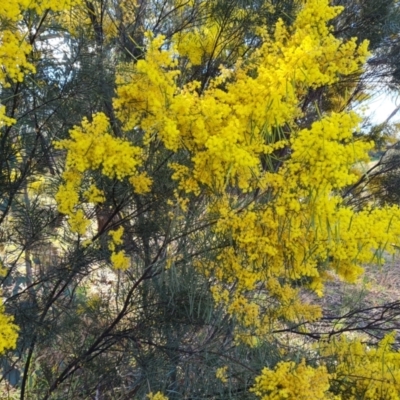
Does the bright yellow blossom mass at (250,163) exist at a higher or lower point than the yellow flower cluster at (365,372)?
higher

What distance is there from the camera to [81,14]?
6.55 ft

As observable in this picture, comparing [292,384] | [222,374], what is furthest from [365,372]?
[222,374]

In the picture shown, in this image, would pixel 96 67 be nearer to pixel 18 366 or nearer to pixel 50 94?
pixel 50 94

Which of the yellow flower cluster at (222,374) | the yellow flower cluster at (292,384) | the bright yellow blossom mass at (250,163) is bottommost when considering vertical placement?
the yellow flower cluster at (292,384)

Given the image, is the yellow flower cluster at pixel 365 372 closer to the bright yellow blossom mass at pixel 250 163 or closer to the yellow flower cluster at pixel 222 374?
the bright yellow blossom mass at pixel 250 163

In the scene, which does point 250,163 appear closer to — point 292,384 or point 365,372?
point 292,384

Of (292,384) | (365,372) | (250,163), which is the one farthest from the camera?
(365,372)

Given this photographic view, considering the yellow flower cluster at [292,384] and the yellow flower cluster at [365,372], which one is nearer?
the yellow flower cluster at [292,384]

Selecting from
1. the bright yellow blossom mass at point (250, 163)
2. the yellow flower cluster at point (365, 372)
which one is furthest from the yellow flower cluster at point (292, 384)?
the yellow flower cluster at point (365, 372)

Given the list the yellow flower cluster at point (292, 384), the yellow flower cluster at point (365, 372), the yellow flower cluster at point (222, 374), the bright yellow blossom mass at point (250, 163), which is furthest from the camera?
the yellow flower cluster at point (222, 374)

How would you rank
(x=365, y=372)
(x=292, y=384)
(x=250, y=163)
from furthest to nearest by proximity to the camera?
(x=365, y=372) < (x=292, y=384) < (x=250, y=163)

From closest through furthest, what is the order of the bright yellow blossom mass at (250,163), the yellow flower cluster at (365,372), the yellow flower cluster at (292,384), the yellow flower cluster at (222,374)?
the bright yellow blossom mass at (250,163) → the yellow flower cluster at (292,384) → the yellow flower cluster at (365,372) → the yellow flower cluster at (222,374)

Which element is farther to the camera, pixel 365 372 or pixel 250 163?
pixel 365 372

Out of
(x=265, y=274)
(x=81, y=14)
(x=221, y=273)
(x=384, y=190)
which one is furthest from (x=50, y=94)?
(x=384, y=190)
